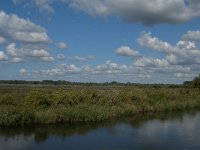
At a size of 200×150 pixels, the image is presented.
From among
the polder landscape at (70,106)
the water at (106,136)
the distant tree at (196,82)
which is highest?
the distant tree at (196,82)

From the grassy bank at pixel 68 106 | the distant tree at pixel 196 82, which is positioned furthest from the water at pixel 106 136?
the distant tree at pixel 196 82

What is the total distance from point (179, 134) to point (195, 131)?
9.49 feet

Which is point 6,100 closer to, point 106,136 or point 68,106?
point 68,106

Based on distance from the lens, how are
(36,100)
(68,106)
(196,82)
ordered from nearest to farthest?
1. (36,100)
2. (68,106)
3. (196,82)

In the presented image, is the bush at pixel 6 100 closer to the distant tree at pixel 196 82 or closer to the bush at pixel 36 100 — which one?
the bush at pixel 36 100

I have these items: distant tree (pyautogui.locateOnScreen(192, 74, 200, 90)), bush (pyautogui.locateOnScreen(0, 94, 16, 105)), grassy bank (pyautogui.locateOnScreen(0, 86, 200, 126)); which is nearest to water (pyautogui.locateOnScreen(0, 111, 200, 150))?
grassy bank (pyautogui.locateOnScreen(0, 86, 200, 126))

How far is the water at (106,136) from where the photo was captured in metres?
26.3

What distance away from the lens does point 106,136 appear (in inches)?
1213

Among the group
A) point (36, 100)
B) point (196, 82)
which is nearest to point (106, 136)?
point (36, 100)

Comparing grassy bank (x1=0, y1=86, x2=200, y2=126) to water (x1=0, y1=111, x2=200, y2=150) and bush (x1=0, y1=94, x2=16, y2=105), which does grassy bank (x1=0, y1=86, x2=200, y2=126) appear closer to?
bush (x1=0, y1=94, x2=16, y2=105)

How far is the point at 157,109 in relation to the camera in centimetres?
5316

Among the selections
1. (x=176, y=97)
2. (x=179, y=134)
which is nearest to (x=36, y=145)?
(x=179, y=134)

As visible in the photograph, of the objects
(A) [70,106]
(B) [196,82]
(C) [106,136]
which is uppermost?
(B) [196,82]

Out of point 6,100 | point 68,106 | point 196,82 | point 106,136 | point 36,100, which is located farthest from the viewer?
point 196,82
